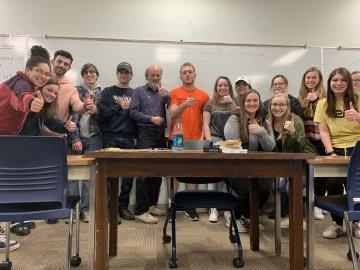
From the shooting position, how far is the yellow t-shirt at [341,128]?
104 inches

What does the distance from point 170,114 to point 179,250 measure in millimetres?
1538

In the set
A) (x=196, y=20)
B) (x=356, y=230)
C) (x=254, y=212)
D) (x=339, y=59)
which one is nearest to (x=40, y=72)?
(x=254, y=212)

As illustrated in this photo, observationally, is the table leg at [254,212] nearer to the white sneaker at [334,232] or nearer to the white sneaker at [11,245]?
the white sneaker at [334,232]

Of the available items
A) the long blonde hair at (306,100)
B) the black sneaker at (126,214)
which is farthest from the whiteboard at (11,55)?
the long blonde hair at (306,100)

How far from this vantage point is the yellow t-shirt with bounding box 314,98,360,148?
2.63 meters

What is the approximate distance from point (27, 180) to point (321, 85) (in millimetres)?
2963

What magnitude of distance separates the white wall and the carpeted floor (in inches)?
91.2

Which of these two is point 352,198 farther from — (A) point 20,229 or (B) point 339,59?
(B) point 339,59

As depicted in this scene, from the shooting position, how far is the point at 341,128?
105 inches

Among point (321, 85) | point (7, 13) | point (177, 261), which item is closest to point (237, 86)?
point (321, 85)

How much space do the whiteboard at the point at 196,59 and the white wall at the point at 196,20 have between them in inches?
4.8

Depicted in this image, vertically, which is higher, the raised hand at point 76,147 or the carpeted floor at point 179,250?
the raised hand at point 76,147

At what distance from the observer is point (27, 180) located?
168 centimetres

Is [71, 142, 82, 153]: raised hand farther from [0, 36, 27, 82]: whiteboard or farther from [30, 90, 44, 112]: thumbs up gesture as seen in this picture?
→ [0, 36, 27, 82]: whiteboard
